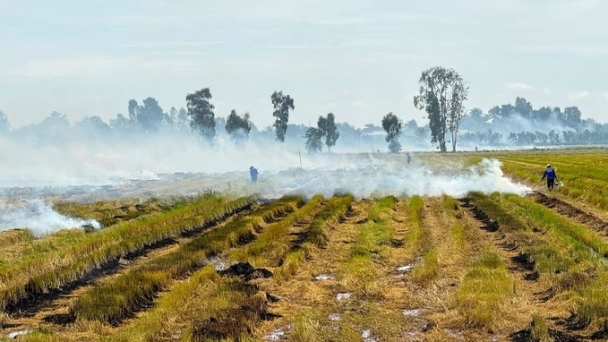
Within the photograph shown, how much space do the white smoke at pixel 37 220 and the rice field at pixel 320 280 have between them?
1419 millimetres

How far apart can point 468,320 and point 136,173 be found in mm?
76798

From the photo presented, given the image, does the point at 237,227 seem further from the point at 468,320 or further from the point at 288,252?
the point at 468,320

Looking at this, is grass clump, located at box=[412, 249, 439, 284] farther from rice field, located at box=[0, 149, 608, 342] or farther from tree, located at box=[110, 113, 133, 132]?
tree, located at box=[110, 113, 133, 132]

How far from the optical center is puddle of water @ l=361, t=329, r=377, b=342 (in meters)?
11.0

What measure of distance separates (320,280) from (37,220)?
1663cm

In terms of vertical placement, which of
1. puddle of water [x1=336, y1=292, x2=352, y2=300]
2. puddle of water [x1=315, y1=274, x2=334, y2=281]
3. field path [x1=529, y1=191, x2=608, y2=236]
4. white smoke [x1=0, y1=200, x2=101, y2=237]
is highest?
white smoke [x1=0, y1=200, x2=101, y2=237]

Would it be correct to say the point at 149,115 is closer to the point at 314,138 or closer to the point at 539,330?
the point at 314,138

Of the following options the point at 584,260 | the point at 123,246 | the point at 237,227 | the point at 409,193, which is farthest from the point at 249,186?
the point at 584,260

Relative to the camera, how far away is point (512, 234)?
68.1 feet

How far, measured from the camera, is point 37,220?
92.4ft

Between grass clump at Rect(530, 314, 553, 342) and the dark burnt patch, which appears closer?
grass clump at Rect(530, 314, 553, 342)

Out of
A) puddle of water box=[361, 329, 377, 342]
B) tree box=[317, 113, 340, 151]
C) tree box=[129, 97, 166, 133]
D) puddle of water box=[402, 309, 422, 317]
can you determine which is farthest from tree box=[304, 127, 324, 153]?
puddle of water box=[361, 329, 377, 342]

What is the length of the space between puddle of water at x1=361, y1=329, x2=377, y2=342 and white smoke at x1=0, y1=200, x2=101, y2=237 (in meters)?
16.9

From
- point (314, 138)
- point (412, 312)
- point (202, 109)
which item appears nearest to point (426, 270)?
point (412, 312)
